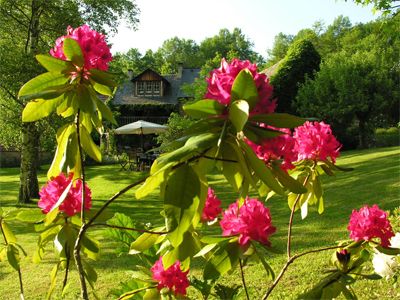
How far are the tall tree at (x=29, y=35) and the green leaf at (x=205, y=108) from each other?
9.57 m

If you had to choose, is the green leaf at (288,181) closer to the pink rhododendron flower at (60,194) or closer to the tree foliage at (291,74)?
the pink rhododendron flower at (60,194)

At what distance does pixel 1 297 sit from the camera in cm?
427

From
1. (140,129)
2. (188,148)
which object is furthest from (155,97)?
(188,148)

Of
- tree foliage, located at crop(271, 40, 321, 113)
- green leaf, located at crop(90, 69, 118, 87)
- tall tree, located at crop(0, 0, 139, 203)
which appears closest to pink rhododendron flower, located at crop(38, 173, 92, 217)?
green leaf, located at crop(90, 69, 118, 87)

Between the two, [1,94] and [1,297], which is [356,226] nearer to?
[1,297]

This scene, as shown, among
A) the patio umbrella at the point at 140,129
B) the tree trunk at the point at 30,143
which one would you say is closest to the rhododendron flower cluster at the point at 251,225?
the tree trunk at the point at 30,143

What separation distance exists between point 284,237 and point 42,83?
5.20 m

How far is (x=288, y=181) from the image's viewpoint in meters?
0.86

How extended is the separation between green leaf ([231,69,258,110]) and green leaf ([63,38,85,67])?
17.5 inches

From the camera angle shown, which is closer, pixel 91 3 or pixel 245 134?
pixel 245 134

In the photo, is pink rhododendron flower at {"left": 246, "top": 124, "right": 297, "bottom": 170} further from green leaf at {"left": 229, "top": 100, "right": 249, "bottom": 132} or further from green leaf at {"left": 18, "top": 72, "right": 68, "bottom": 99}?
green leaf at {"left": 18, "top": 72, "right": 68, "bottom": 99}

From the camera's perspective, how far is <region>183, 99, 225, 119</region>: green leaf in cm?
76

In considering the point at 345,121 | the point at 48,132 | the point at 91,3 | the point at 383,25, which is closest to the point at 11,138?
the point at 48,132

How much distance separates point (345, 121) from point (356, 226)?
20.0 metres
